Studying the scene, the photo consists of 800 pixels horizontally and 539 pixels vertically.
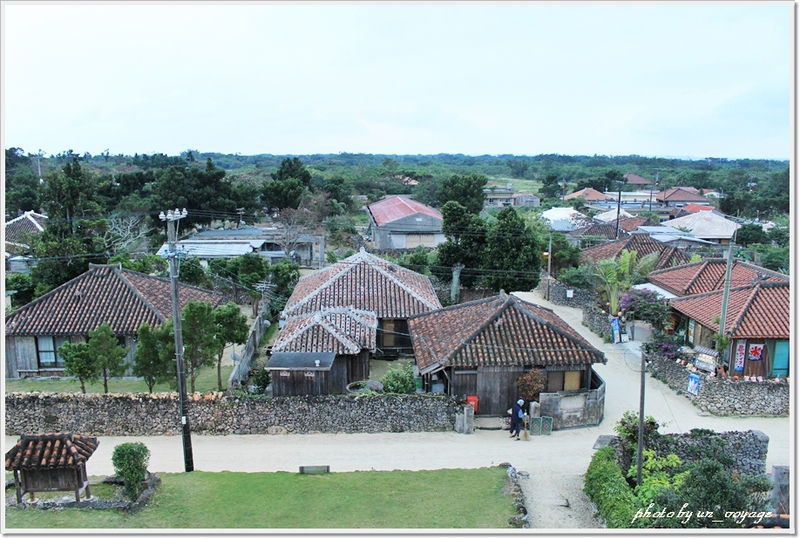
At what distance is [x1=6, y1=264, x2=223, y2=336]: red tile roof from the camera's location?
81.3 ft

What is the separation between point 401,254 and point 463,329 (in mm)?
28457

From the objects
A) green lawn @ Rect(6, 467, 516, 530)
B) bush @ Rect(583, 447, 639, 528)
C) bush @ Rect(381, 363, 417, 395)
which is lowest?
green lawn @ Rect(6, 467, 516, 530)

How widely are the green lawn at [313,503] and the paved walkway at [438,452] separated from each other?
3.33 feet

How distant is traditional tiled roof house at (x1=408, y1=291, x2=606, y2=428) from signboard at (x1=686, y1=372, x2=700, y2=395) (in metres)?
A: 4.04

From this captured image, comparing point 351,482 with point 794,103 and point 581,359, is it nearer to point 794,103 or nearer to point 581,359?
point 581,359

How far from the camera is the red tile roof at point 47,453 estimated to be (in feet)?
47.3

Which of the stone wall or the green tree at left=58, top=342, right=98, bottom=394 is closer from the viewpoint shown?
the green tree at left=58, top=342, right=98, bottom=394

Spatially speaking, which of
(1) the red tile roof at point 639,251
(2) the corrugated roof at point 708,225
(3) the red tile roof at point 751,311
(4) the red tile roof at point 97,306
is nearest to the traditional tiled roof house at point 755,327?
(3) the red tile roof at point 751,311

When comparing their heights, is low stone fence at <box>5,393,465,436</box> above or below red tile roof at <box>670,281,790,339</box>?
below

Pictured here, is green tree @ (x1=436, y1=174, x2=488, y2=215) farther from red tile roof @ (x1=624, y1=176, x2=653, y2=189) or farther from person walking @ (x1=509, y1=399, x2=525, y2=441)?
red tile roof @ (x1=624, y1=176, x2=653, y2=189)

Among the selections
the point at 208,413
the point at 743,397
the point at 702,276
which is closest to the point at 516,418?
the point at 743,397

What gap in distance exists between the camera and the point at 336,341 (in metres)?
23.3

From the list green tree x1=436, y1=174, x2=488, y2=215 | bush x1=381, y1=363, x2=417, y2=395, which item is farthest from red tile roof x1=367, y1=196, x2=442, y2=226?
bush x1=381, y1=363, x2=417, y2=395

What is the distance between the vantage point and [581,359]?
21.4 m
